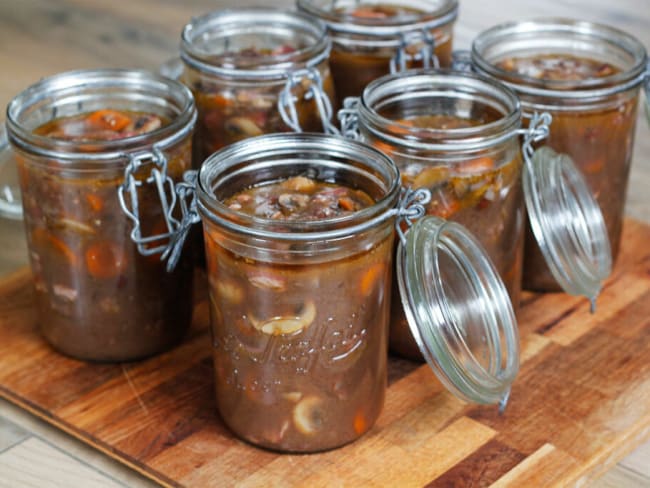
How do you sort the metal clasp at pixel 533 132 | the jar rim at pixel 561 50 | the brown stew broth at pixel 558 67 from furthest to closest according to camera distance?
the brown stew broth at pixel 558 67 < the jar rim at pixel 561 50 < the metal clasp at pixel 533 132

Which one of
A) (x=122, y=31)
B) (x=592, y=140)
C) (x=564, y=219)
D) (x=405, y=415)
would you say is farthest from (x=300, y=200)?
(x=122, y=31)

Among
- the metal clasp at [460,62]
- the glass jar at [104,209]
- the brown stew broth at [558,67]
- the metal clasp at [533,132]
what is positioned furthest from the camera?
the metal clasp at [460,62]

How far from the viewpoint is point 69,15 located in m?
3.18

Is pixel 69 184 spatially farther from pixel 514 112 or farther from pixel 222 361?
pixel 514 112

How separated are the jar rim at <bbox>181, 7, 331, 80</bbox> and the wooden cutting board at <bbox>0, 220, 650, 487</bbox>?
0.41 m

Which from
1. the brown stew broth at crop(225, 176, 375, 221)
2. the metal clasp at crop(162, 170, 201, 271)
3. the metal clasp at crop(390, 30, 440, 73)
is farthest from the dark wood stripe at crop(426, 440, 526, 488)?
the metal clasp at crop(390, 30, 440, 73)

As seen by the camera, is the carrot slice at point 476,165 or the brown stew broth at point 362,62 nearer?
the carrot slice at point 476,165

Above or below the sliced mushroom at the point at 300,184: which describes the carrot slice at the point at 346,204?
above

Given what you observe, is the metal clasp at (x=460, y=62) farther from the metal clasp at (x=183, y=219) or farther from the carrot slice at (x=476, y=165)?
the metal clasp at (x=183, y=219)

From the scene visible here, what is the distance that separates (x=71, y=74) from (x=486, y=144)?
654 mm

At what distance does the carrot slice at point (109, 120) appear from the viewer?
1735 millimetres

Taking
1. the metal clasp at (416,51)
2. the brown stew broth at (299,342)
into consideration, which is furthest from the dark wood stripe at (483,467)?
the metal clasp at (416,51)

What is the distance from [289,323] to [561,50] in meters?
0.87

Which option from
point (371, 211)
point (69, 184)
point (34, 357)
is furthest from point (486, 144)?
point (34, 357)
